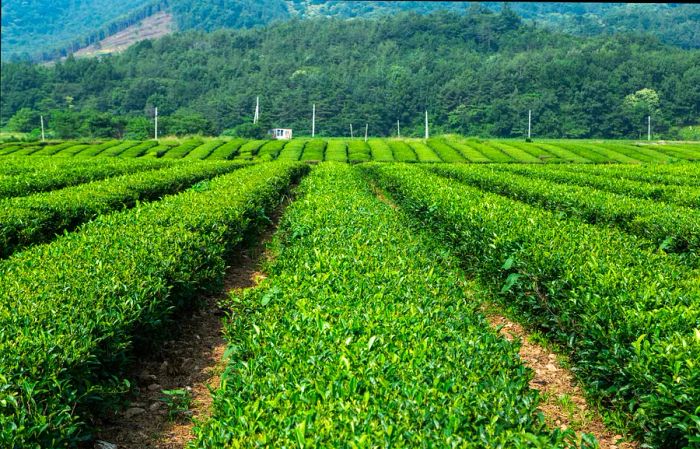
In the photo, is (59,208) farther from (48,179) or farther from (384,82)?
(384,82)

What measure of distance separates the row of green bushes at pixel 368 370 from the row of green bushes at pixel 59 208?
20.7ft

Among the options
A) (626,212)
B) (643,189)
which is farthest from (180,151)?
(626,212)

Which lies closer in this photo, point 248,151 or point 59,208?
point 59,208

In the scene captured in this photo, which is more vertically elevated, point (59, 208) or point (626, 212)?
point (59, 208)

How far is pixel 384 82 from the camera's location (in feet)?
461

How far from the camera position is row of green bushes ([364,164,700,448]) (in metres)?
4.71

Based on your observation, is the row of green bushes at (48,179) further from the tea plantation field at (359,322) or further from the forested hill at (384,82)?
the forested hill at (384,82)

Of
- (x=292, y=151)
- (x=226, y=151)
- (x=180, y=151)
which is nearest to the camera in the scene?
(x=180, y=151)

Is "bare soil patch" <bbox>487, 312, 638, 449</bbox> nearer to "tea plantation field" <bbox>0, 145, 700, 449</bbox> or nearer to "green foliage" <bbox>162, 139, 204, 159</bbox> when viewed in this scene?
"tea plantation field" <bbox>0, 145, 700, 449</bbox>

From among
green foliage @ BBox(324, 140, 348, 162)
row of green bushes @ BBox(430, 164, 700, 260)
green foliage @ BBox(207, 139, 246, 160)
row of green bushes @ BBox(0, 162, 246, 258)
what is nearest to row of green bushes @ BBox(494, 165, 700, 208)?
row of green bushes @ BBox(430, 164, 700, 260)

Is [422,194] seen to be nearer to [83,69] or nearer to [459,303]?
[459,303]

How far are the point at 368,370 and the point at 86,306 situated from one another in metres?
2.69

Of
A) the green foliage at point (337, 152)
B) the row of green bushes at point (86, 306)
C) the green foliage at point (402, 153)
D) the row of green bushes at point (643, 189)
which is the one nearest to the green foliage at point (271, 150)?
the green foliage at point (337, 152)

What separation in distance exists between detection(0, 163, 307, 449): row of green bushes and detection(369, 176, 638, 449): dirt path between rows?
10.9ft
